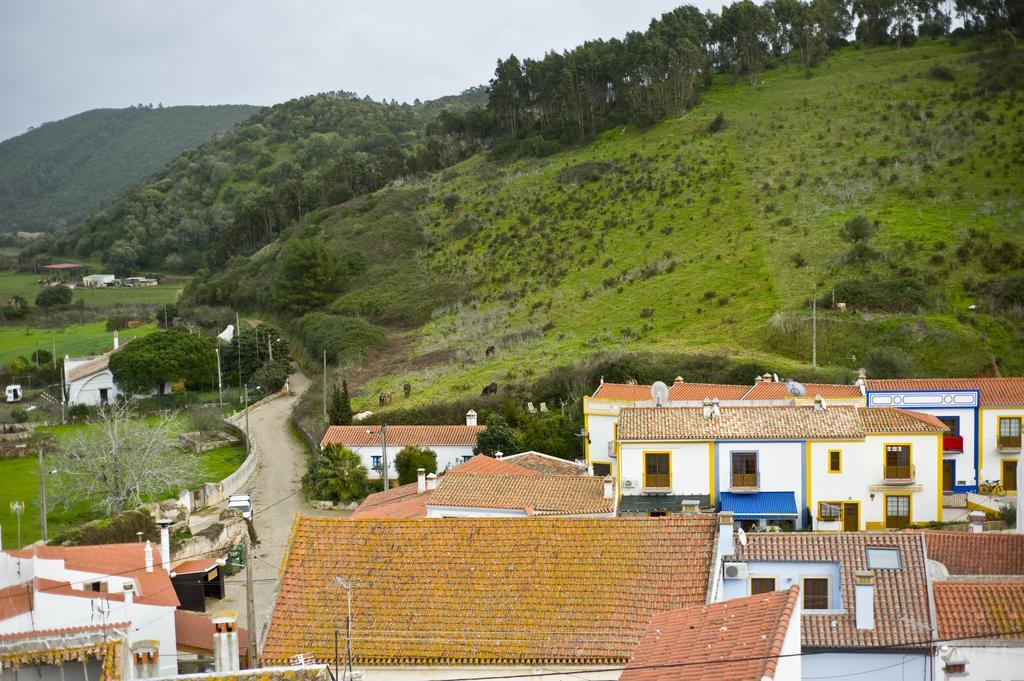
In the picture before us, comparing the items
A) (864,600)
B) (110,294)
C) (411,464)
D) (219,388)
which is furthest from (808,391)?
(110,294)

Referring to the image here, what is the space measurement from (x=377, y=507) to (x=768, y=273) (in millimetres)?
31955

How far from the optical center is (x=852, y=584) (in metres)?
16.0

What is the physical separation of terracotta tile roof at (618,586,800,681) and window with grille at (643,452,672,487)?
15.7 meters

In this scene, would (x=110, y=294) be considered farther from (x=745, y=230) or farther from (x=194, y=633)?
(x=194, y=633)

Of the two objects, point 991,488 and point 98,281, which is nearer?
point 991,488

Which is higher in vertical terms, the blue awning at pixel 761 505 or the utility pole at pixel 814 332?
the utility pole at pixel 814 332

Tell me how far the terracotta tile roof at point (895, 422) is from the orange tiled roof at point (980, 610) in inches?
603

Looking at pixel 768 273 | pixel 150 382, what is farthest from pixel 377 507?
pixel 150 382

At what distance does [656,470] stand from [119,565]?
13.0m

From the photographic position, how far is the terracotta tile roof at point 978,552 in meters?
18.0

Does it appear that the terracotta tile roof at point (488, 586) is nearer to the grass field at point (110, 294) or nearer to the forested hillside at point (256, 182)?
the forested hillside at point (256, 182)

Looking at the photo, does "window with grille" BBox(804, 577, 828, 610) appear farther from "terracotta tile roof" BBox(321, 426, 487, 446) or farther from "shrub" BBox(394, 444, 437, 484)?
"terracotta tile roof" BBox(321, 426, 487, 446)

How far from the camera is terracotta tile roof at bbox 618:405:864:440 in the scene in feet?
94.5

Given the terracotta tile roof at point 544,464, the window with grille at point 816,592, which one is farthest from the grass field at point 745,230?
the window with grille at point 816,592
